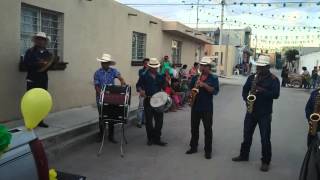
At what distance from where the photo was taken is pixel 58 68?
404 inches

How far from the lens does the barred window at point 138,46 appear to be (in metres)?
16.3

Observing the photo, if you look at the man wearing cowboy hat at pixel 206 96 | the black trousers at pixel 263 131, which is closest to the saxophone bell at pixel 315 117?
the black trousers at pixel 263 131

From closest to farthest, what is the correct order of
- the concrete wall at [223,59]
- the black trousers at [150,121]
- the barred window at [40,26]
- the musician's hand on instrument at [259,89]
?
the musician's hand on instrument at [259,89]
the black trousers at [150,121]
the barred window at [40,26]
the concrete wall at [223,59]

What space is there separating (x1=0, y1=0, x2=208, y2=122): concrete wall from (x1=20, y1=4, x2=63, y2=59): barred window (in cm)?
15

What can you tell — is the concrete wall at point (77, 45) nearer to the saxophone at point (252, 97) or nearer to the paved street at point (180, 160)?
the paved street at point (180, 160)

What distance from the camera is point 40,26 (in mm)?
9844

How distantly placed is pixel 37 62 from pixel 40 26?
6.55 ft

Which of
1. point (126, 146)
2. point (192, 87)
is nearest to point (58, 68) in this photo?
point (126, 146)

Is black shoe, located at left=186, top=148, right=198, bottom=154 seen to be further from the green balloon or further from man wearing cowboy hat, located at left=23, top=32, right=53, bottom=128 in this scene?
the green balloon

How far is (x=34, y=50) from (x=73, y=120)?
1.92 metres

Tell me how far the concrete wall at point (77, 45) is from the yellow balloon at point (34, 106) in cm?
587

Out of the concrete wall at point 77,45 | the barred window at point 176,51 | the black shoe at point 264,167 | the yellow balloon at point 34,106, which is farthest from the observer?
the barred window at point 176,51

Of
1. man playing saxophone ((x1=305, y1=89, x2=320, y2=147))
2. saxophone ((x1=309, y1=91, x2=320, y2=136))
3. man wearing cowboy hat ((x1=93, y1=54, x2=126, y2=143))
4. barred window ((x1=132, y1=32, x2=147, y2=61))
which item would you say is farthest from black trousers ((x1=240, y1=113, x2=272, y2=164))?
barred window ((x1=132, y1=32, x2=147, y2=61))

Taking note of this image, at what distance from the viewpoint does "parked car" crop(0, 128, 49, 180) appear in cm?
258
